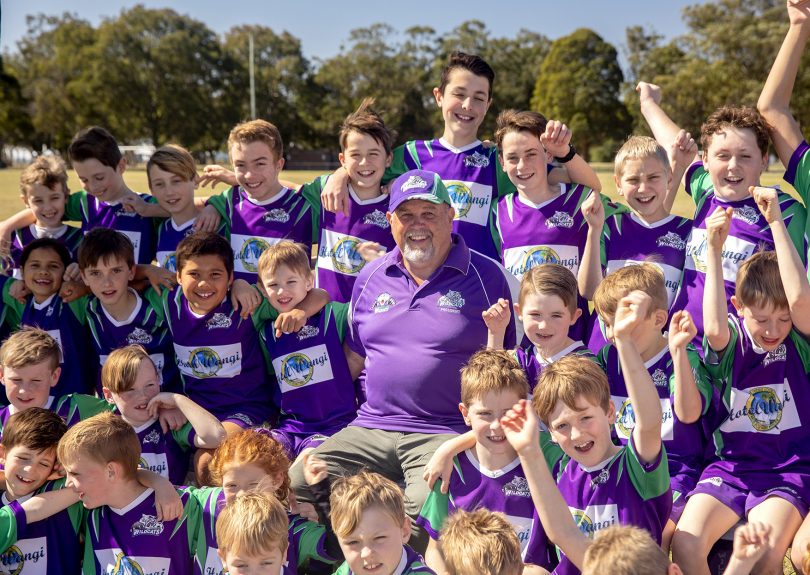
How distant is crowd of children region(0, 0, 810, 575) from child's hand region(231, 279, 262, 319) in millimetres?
12

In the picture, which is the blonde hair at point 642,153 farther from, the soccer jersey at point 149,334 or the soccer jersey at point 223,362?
the soccer jersey at point 149,334

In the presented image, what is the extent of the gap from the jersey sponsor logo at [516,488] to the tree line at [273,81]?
52246 mm

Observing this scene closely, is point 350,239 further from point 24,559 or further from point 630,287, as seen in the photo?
point 24,559

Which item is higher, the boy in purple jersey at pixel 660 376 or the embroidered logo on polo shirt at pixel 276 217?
the embroidered logo on polo shirt at pixel 276 217

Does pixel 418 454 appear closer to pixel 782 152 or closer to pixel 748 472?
pixel 748 472

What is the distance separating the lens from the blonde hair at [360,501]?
2.86 meters

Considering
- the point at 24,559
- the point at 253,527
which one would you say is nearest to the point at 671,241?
the point at 253,527

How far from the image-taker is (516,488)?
3.29 metres

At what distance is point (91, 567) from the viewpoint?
3529 millimetres

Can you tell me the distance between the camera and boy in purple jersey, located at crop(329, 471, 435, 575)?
9.36 ft

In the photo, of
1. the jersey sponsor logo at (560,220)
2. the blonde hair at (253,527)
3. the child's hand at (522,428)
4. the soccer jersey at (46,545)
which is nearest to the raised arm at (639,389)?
the child's hand at (522,428)

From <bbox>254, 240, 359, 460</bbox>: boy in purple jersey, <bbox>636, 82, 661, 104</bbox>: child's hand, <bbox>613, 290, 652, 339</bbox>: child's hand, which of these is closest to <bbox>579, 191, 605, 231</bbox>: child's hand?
<bbox>613, 290, 652, 339</bbox>: child's hand

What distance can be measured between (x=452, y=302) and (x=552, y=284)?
0.62 metres

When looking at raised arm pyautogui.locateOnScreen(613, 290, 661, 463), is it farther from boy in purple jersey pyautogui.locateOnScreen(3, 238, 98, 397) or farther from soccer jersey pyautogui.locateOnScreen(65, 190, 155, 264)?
soccer jersey pyautogui.locateOnScreen(65, 190, 155, 264)
